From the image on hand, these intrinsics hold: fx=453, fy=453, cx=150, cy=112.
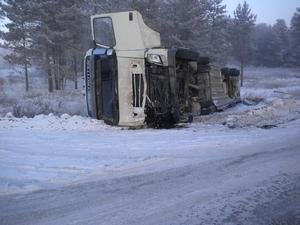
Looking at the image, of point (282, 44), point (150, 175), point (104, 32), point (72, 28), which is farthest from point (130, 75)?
point (282, 44)

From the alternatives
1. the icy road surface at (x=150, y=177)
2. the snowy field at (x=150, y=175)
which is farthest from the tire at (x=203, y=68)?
the icy road surface at (x=150, y=177)

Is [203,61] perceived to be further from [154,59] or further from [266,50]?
[266,50]

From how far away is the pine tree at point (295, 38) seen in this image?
73.6 metres

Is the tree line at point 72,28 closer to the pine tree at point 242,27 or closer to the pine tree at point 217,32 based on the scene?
the pine tree at point 217,32

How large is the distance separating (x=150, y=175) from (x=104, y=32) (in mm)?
6452

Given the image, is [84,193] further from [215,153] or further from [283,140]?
[283,140]

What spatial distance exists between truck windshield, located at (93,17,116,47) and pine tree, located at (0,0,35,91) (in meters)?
19.0

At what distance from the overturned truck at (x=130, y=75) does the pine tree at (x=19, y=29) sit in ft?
64.7

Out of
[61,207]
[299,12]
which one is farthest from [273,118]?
[299,12]

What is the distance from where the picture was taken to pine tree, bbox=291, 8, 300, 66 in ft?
241

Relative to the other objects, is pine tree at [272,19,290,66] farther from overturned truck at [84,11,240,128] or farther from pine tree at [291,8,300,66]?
overturned truck at [84,11,240,128]

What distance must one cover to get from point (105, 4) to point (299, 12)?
148 feet

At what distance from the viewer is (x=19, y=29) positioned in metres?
31.7

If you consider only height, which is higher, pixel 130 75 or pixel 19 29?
pixel 19 29
